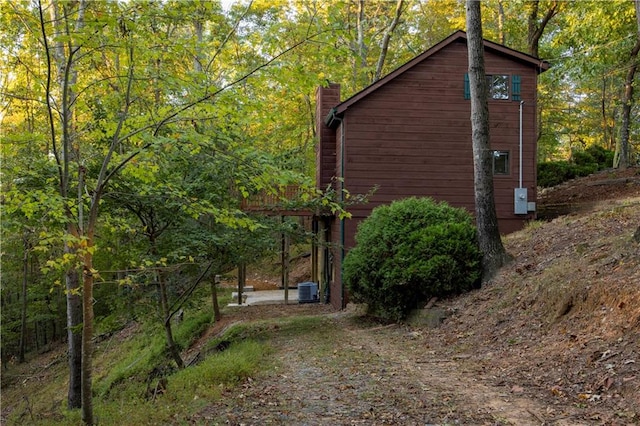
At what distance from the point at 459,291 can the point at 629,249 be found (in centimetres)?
330

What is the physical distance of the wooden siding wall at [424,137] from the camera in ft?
47.4

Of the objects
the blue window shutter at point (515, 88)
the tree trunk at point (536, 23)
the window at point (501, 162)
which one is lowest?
the window at point (501, 162)

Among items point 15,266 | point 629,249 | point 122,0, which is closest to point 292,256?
point 15,266

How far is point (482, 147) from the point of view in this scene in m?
9.49

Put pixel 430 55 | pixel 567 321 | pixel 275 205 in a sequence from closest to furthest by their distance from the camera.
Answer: pixel 567 321, pixel 275 205, pixel 430 55

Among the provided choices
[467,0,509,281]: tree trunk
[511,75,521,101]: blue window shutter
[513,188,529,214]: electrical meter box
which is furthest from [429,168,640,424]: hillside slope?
[511,75,521,101]: blue window shutter

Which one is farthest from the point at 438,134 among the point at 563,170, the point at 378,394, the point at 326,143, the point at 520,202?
the point at 563,170

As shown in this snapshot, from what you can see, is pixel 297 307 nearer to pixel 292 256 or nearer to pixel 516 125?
pixel 516 125

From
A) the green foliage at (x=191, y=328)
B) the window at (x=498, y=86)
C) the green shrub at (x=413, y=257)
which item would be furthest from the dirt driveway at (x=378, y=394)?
the window at (x=498, y=86)

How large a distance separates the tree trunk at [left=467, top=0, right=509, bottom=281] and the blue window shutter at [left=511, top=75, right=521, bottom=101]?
6001 mm

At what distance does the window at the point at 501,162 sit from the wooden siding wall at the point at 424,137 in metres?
0.21

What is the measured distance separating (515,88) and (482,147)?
21.5ft

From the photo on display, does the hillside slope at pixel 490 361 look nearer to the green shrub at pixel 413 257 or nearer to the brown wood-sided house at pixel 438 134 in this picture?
the green shrub at pixel 413 257

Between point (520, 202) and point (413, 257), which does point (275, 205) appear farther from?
point (520, 202)
